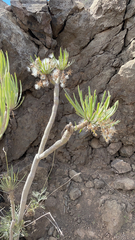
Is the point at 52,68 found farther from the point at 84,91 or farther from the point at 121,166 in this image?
the point at 121,166

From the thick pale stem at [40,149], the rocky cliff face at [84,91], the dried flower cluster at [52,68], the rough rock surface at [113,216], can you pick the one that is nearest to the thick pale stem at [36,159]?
the thick pale stem at [40,149]

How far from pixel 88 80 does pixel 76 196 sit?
214cm

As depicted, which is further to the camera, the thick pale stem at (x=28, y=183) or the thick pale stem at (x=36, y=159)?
the thick pale stem at (x=28, y=183)

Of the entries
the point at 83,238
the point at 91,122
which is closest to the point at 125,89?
A: the point at 91,122

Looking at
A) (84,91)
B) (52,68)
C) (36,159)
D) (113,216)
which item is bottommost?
(113,216)

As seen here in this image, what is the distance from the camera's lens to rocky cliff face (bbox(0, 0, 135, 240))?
253 cm

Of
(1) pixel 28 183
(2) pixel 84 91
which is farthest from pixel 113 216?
(2) pixel 84 91

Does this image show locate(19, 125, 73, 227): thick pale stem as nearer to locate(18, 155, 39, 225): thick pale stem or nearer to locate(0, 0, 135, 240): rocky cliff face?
locate(18, 155, 39, 225): thick pale stem

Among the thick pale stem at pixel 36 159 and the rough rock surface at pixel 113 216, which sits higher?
the thick pale stem at pixel 36 159

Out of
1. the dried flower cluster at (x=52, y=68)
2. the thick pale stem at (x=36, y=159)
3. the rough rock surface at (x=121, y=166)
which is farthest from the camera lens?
the rough rock surface at (x=121, y=166)

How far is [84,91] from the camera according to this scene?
297cm

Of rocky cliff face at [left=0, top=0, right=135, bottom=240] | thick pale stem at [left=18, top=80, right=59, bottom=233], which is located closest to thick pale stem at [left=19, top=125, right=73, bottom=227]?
thick pale stem at [left=18, top=80, right=59, bottom=233]

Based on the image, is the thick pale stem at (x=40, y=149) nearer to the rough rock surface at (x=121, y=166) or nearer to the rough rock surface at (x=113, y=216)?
the rough rock surface at (x=113, y=216)

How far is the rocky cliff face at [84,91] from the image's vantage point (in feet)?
8.31
